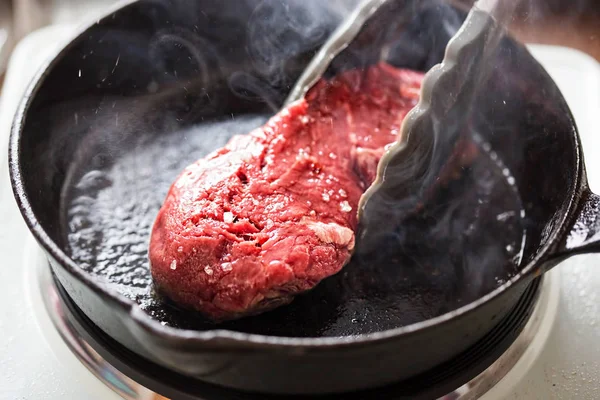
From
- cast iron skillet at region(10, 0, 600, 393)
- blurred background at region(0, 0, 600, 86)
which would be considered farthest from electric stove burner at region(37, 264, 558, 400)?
blurred background at region(0, 0, 600, 86)

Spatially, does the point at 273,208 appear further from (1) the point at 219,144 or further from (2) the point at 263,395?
(1) the point at 219,144

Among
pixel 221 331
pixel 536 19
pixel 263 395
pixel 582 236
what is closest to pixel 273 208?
pixel 263 395

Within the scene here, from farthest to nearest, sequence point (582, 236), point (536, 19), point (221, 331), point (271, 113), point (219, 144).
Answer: point (536, 19)
point (271, 113)
point (219, 144)
point (582, 236)
point (221, 331)

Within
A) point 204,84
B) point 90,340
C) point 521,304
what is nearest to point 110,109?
point 204,84

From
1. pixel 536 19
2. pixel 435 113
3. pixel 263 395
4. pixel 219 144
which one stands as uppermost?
pixel 435 113

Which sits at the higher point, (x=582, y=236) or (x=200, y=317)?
(x=582, y=236)

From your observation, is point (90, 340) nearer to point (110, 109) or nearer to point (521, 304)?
point (110, 109)

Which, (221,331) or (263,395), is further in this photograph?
(263,395)

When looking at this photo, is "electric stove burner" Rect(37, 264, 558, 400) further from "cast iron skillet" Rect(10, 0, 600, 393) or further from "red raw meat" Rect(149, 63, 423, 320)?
"red raw meat" Rect(149, 63, 423, 320)
